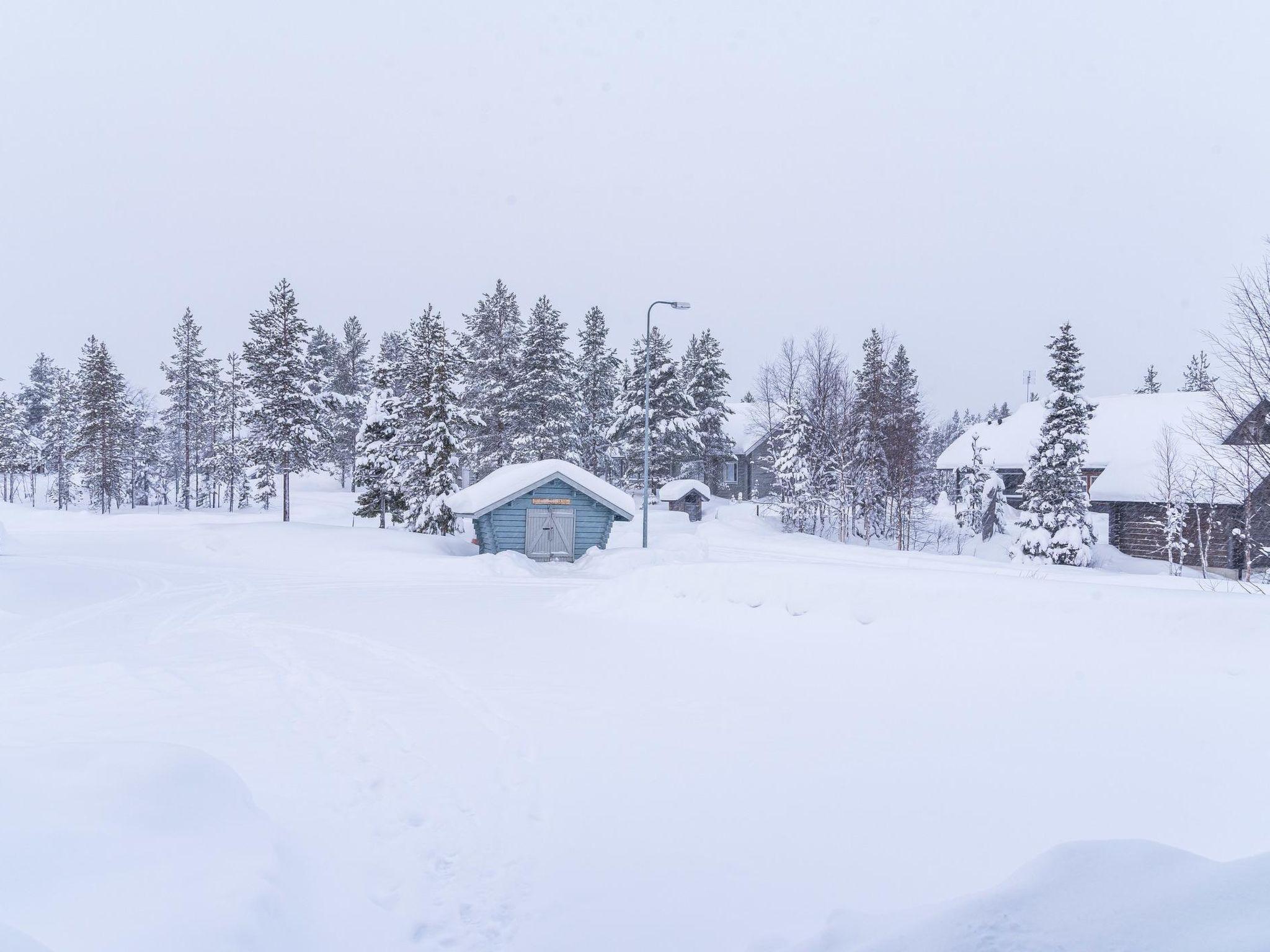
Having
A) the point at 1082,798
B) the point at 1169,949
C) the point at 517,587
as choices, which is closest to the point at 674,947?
the point at 1169,949

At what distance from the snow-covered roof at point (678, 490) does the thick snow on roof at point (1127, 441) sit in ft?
56.7

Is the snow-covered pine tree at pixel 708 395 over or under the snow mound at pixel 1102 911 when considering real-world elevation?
over

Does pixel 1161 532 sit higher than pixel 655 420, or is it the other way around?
pixel 655 420

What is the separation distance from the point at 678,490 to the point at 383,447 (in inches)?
802

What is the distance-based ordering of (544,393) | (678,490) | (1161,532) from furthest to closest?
1. (678,490)
2. (544,393)
3. (1161,532)

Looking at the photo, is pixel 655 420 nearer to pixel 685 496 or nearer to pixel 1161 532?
pixel 685 496

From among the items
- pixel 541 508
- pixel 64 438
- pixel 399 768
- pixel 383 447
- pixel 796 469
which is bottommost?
pixel 399 768

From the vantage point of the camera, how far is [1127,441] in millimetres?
35812

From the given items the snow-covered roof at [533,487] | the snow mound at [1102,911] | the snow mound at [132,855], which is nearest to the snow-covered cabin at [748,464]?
the snow-covered roof at [533,487]

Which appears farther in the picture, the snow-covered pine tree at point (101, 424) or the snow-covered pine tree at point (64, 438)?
the snow-covered pine tree at point (64, 438)

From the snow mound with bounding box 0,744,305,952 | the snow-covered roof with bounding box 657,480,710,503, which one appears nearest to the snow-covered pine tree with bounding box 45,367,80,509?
the snow-covered roof with bounding box 657,480,710,503

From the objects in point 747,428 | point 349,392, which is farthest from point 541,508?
point 349,392

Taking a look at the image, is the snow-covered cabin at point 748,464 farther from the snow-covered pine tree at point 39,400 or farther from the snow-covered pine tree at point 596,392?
the snow-covered pine tree at point 39,400

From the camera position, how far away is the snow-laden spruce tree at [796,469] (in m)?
41.2
